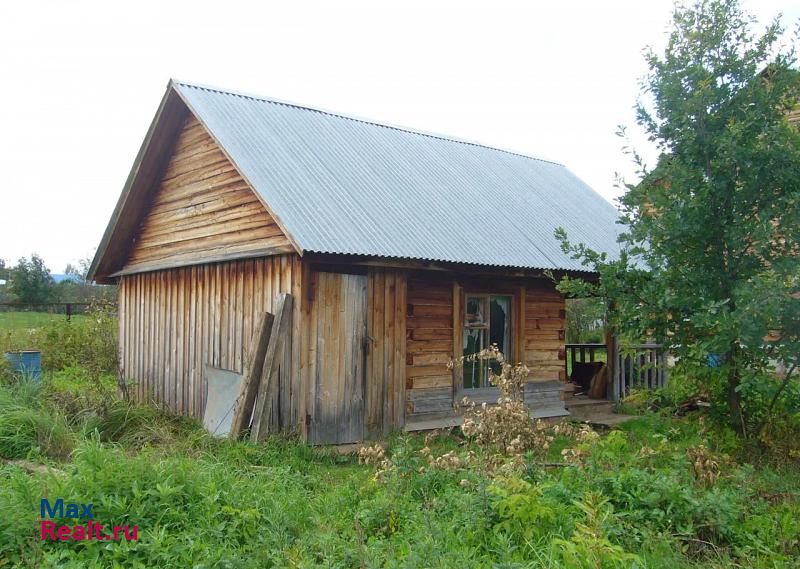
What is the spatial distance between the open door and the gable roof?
755 mm

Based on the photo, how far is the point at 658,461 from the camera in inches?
271

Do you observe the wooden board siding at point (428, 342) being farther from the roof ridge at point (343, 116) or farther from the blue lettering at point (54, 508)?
the blue lettering at point (54, 508)

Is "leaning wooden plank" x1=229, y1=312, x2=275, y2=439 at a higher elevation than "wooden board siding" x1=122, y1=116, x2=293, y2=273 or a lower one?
lower

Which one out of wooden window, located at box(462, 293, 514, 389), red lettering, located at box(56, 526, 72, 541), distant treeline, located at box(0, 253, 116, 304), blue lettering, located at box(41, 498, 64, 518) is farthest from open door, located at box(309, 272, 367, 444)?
distant treeline, located at box(0, 253, 116, 304)

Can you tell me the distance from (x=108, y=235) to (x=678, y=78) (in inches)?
417

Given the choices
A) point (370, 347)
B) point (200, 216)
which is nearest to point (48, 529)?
point (370, 347)

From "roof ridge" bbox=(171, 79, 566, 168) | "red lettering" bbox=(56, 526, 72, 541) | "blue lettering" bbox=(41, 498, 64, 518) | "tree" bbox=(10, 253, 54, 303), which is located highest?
"roof ridge" bbox=(171, 79, 566, 168)

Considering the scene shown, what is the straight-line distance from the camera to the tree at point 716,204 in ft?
22.0

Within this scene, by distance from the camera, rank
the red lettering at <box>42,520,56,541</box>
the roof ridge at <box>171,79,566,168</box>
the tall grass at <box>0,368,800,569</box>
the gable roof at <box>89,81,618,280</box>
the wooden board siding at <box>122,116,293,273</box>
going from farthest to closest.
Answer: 1. the roof ridge at <box>171,79,566,168</box>
2. the wooden board siding at <box>122,116,293,273</box>
3. the gable roof at <box>89,81,618,280</box>
4. the red lettering at <box>42,520,56,541</box>
5. the tall grass at <box>0,368,800,569</box>

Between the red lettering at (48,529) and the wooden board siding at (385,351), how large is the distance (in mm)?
5325

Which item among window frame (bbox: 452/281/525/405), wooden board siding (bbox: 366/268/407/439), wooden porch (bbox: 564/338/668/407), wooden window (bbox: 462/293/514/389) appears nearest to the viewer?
wooden board siding (bbox: 366/268/407/439)

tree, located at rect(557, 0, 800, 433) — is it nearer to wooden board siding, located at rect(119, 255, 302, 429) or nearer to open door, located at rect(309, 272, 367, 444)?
open door, located at rect(309, 272, 367, 444)

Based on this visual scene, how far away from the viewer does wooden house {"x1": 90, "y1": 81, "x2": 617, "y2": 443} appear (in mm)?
9500

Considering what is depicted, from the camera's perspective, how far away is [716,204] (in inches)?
281
